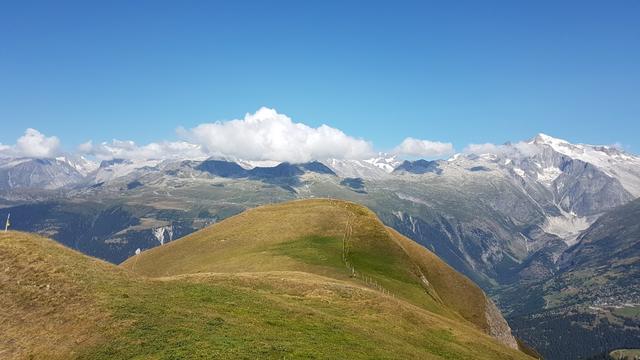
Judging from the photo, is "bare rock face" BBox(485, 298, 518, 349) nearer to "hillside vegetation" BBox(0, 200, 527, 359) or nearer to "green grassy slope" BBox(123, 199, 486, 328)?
"green grassy slope" BBox(123, 199, 486, 328)

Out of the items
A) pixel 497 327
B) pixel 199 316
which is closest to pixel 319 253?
pixel 497 327

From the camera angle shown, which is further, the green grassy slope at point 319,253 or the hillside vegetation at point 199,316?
the green grassy slope at point 319,253

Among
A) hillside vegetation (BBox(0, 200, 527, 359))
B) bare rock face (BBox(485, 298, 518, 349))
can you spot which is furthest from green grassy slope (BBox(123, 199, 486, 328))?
hillside vegetation (BBox(0, 200, 527, 359))

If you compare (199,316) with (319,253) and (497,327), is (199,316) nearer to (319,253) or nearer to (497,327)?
(319,253)

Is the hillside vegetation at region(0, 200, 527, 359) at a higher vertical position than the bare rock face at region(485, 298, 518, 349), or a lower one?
higher

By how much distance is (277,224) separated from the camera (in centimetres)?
13750

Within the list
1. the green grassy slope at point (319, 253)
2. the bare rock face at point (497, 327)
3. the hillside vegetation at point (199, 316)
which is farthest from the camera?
the bare rock face at point (497, 327)

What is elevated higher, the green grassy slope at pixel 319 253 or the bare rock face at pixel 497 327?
the green grassy slope at pixel 319 253

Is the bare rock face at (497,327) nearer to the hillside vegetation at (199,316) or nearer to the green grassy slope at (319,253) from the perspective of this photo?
the green grassy slope at (319,253)

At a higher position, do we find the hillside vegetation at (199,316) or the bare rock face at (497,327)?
the hillside vegetation at (199,316)

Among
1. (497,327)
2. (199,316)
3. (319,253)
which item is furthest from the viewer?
(497,327)

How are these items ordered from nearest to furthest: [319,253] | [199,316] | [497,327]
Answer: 1. [199,316]
2. [319,253]
3. [497,327]

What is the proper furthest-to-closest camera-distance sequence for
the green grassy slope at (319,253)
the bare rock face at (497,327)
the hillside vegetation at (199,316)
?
the bare rock face at (497,327), the green grassy slope at (319,253), the hillside vegetation at (199,316)

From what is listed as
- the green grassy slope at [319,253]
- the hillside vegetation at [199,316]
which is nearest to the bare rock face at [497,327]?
the green grassy slope at [319,253]
